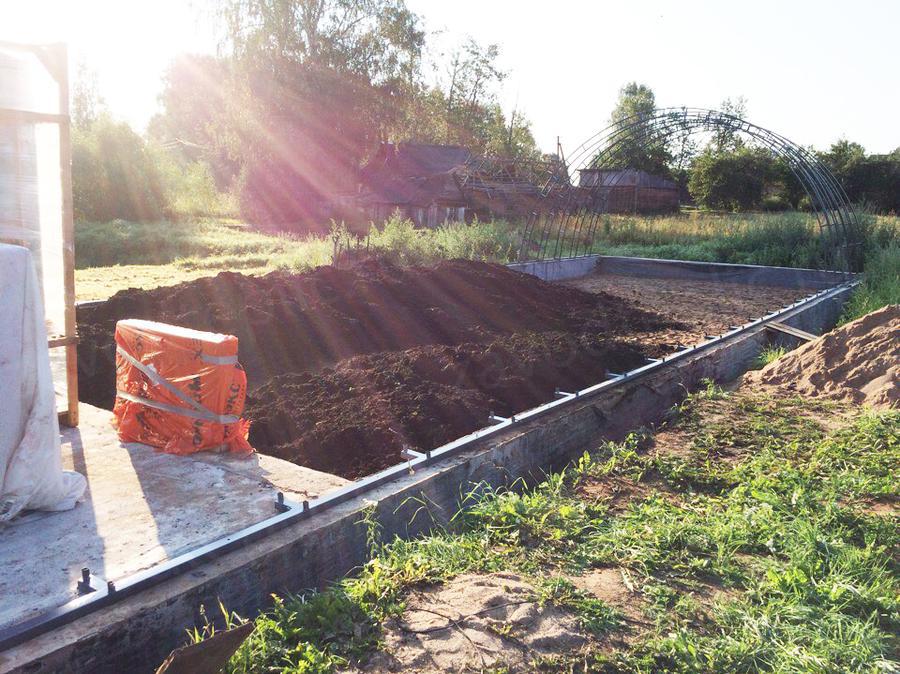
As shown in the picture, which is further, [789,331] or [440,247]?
[440,247]

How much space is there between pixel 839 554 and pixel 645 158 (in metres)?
38.1

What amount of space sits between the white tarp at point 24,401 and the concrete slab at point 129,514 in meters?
0.14

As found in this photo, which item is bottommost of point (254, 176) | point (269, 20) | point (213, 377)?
point (213, 377)

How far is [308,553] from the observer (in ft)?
9.50

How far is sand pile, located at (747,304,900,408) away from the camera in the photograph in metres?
5.72

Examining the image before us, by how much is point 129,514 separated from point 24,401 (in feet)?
2.12

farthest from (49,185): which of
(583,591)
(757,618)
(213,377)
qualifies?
(757,618)

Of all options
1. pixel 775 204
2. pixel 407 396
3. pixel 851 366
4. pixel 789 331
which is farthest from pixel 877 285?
pixel 775 204

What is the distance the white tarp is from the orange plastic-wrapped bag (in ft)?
2.35

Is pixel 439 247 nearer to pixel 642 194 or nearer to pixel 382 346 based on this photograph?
pixel 382 346

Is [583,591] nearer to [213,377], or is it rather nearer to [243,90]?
[213,377]

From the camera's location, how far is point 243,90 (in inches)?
1141

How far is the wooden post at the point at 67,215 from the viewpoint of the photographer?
379 cm

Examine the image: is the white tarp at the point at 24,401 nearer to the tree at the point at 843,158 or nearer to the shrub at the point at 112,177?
the shrub at the point at 112,177
